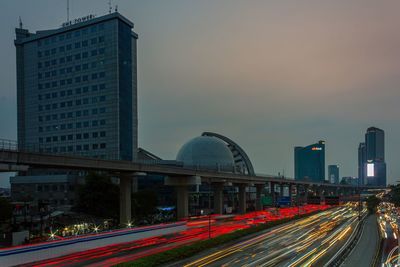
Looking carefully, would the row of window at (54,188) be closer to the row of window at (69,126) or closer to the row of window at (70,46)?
the row of window at (69,126)

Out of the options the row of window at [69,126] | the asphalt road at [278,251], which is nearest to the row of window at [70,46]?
the row of window at [69,126]

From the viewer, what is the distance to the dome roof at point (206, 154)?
566 feet

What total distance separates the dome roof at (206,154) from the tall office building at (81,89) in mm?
41453

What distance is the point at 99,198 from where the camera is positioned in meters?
88.4

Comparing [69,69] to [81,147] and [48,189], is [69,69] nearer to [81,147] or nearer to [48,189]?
[81,147]

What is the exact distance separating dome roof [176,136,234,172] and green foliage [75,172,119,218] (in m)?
81.7

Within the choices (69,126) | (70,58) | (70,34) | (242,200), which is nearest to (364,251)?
(242,200)

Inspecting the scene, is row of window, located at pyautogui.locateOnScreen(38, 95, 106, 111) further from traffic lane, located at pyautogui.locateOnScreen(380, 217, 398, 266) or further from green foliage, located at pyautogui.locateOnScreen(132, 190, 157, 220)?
traffic lane, located at pyautogui.locateOnScreen(380, 217, 398, 266)

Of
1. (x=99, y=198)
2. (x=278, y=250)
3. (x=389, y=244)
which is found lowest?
(x=389, y=244)

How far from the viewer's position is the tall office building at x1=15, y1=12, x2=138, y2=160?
13488cm

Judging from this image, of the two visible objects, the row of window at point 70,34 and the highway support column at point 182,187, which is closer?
the highway support column at point 182,187

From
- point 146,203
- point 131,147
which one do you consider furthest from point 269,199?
point 131,147

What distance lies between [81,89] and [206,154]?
6523 centimetres

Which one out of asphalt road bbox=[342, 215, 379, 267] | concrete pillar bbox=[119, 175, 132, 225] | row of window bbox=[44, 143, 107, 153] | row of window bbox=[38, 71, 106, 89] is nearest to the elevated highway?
concrete pillar bbox=[119, 175, 132, 225]
